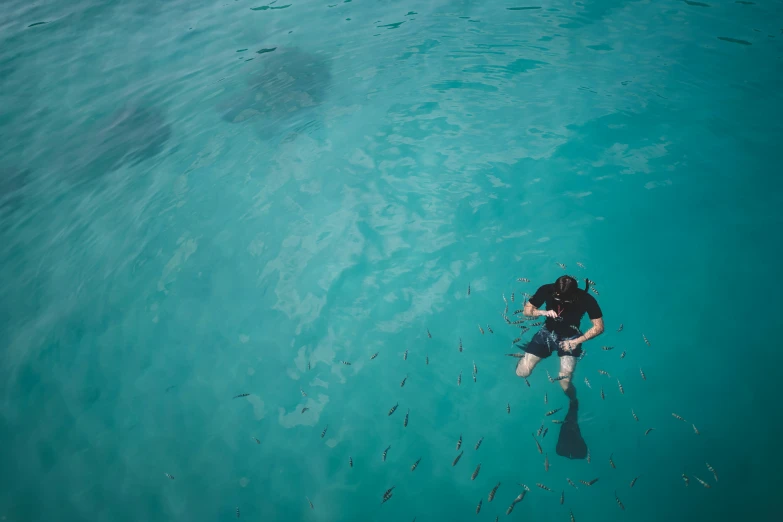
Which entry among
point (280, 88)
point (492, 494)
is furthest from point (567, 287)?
point (280, 88)

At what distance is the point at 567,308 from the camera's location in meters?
5.73

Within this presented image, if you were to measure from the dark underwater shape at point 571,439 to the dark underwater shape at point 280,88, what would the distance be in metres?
11.4

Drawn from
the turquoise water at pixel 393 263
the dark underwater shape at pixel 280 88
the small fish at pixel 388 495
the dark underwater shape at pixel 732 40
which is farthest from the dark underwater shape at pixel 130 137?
the dark underwater shape at pixel 732 40

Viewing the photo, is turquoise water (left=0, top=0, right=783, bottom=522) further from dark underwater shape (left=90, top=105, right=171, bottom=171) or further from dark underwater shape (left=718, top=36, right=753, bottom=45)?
dark underwater shape (left=718, top=36, right=753, bottom=45)

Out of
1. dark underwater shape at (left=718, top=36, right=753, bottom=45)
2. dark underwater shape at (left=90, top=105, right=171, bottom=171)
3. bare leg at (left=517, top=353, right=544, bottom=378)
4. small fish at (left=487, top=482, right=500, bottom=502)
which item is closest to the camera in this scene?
small fish at (left=487, top=482, right=500, bottom=502)

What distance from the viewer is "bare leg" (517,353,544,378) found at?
6512 mm

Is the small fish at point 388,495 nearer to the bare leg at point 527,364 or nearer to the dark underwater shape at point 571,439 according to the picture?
the dark underwater shape at point 571,439

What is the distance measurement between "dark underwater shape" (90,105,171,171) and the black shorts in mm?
12285

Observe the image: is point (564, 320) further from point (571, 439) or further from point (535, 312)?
point (571, 439)

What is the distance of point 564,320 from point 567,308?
0.21 metres

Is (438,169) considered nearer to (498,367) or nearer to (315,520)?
(498,367)

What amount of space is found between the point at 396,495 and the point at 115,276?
8.39 m

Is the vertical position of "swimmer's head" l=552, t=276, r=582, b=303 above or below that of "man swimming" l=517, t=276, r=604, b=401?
above

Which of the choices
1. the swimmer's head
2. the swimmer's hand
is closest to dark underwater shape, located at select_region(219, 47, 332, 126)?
the swimmer's head
